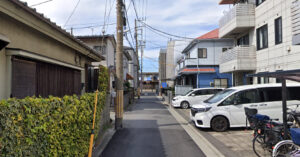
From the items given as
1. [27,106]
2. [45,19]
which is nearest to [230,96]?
[45,19]

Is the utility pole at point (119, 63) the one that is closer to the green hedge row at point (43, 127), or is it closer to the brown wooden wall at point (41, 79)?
the brown wooden wall at point (41, 79)

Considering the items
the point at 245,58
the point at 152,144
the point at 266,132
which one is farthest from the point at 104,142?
the point at 245,58

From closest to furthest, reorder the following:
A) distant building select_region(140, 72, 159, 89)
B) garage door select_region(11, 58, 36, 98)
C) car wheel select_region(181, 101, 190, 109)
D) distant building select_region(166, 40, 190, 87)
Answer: garage door select_region(11, 58, 36, 98) < car wheel select_region(181, 101, 190, 109) < distant building select_region(166, 40, 190, 87) < distant building select_region(140, 72, 159, 89)

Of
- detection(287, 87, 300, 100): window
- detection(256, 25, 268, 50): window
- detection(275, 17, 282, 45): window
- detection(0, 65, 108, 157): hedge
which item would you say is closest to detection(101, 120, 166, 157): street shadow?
detection(0, 65, 108, 157): hedge

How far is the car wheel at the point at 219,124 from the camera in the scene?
28.7 ft

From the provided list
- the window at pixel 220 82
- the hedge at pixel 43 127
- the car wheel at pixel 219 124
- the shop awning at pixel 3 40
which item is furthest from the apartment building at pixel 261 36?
the shop awning at pixel 3 40

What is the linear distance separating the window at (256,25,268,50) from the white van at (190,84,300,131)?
527 cm

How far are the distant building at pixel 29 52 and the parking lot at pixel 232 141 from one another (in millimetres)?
5170

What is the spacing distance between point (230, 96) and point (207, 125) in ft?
4.99

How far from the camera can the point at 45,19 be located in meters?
4.65

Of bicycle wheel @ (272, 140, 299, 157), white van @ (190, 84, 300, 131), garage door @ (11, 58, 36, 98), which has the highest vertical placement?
garage door @ (11, 58, 36, 98)

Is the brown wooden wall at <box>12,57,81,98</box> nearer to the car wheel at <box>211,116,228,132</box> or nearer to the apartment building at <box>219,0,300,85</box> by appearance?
the car wheel at <box>211,116,228,132</box>

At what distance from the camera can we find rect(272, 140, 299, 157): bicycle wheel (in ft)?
15.5

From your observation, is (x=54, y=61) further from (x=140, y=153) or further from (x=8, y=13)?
(x=140, y=153)
